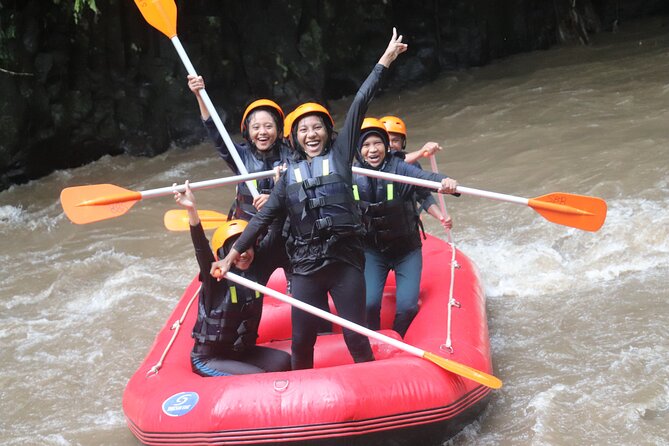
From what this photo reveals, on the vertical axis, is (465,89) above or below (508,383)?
above

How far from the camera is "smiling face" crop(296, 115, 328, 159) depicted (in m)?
3.28

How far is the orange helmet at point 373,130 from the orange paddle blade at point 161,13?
173 centimetres

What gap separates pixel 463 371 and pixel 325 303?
2.24 feet

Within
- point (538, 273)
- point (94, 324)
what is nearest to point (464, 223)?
point (538, 273)

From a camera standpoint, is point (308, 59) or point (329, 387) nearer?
point (329, 387)

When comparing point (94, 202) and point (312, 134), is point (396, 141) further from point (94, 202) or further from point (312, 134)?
point (94, 202)

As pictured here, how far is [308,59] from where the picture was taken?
10.7 metres

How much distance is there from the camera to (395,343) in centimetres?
324

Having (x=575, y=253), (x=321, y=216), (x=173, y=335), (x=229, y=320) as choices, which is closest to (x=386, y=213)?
(x=321, y=216)

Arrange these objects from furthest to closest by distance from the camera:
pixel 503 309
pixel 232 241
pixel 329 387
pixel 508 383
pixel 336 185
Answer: pixel 503 309
pixel 508 383
pixel 232 241
pixel 336 185
pixel 329 387

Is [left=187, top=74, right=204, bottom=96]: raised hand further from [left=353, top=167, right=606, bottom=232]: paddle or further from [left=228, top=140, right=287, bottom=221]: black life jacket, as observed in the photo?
[left=353, top=167, right=606, bottom=232]: paddle

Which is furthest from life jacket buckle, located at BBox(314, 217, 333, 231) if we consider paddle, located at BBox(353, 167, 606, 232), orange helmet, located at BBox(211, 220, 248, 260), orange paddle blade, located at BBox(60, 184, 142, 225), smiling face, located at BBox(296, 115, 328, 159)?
orange paddle blade, located at BBox(60, 184, 142, 225)

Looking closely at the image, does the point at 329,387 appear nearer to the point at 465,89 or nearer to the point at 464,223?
the point at 464,223

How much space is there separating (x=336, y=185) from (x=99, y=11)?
6.34 m
